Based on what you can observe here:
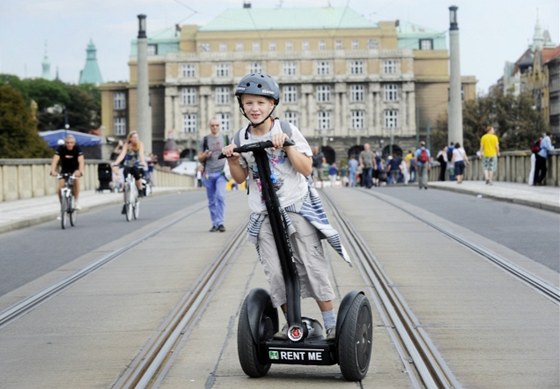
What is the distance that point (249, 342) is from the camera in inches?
291

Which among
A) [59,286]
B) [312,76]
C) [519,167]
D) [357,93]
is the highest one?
[312,76]

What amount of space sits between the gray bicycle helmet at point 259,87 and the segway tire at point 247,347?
4.07ft

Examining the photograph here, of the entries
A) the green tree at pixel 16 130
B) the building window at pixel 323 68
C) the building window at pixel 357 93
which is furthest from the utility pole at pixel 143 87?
the building window at pixel 357 93

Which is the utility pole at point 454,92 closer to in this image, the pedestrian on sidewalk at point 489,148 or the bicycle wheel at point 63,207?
the pedestrian on sidewalk at point 489,148

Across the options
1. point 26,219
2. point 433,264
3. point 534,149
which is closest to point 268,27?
point 534,149

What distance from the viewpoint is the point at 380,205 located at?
29234 millimetres

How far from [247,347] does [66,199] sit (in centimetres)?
1566

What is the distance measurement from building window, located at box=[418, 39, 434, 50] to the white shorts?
154229 millimetres

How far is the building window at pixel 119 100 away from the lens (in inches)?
6324

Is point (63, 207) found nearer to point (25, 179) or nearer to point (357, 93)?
point (25, 179)

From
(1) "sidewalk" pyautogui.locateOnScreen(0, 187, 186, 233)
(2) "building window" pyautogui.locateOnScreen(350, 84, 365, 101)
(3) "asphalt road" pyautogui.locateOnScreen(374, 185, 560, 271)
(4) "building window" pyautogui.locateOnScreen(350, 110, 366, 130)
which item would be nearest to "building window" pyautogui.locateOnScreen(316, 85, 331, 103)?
(2) "building window" pyautogui.locateOnScreen(350, 84, 365, 101)

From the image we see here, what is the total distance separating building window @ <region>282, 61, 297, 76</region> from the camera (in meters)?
149

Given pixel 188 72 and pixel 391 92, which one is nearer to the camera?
pixel 188 72

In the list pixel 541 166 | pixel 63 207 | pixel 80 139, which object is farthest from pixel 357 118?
pixel 63 207
